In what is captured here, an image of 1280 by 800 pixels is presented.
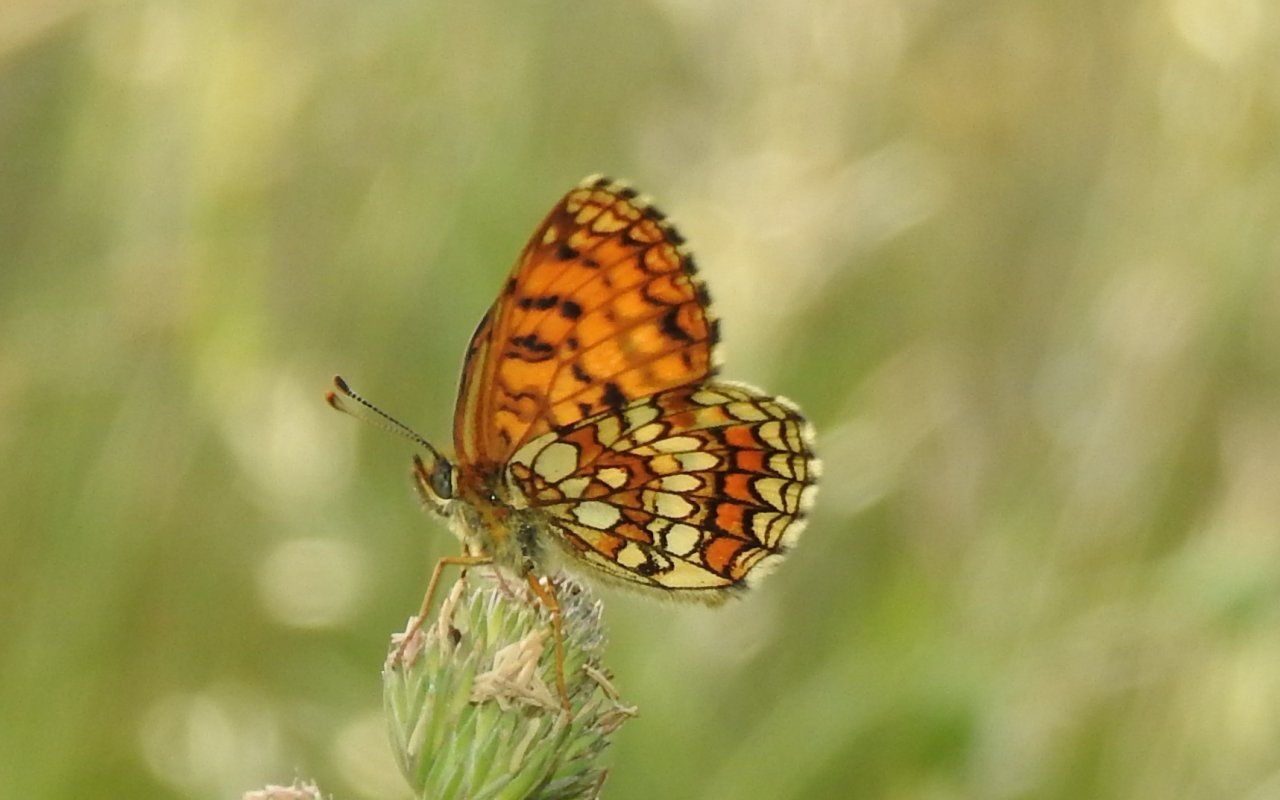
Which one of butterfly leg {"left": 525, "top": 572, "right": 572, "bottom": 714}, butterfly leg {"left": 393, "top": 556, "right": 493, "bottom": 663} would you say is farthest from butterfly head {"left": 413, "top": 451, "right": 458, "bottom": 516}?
butterfly leg {"left": 525, "top": 572, "right": 572, "bottom": 714}

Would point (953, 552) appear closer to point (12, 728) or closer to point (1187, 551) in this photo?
point (1187, 551)

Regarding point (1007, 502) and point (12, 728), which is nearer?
point (12, 728)

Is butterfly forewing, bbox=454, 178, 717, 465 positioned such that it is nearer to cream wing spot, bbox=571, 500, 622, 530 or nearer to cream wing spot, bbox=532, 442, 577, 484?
cream wing spot, bbox=532, 442, 577, 484

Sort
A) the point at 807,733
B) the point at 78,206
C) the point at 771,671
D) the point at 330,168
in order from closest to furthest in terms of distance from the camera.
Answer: the point at 807,733, the point at 78,206, the point at 771,671, the point at 330,168

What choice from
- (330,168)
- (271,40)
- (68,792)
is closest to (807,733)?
(68,792)

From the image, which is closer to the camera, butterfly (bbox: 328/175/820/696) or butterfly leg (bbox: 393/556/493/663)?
butterfly leg (bbox: 393/556/493/663)
